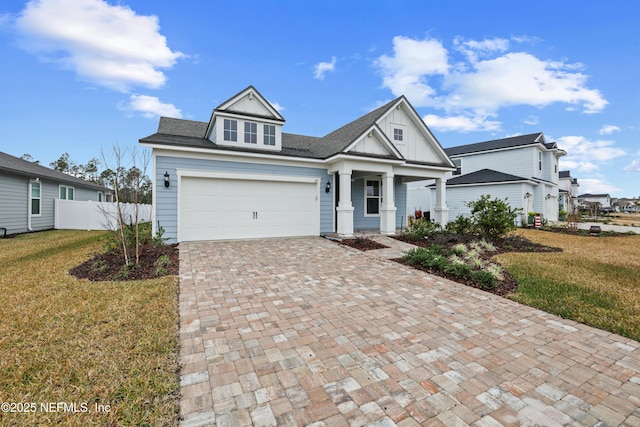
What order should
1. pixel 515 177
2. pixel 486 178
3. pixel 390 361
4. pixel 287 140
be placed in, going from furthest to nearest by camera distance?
pixel 486 178, pixel 515 177, pixel 287 140, pixel 390 361

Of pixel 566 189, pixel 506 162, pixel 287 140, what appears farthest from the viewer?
pixel 566 189

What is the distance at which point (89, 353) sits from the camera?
9.11ft

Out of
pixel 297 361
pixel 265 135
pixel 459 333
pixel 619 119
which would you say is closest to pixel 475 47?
pixel 265 135

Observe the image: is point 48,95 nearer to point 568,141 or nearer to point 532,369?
point 532,369

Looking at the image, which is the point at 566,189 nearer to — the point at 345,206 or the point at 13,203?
the point at 345,206

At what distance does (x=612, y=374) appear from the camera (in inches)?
102

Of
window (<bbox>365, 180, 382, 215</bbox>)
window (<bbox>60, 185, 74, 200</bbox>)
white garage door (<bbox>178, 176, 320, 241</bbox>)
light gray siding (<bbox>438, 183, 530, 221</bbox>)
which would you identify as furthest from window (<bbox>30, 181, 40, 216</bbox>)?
light gray siding (<bbox>438, 183, 530, 221</bbox>)

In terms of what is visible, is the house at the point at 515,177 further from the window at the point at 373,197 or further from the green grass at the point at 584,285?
the green grass at the point at 584,285

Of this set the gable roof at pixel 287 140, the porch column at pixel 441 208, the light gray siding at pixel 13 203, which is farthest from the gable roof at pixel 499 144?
the light gray siding at pixel 13 203

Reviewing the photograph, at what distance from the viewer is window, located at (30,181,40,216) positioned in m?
13.7

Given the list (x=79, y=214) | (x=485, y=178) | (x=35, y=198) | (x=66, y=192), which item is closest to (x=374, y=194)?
(x=485, y=178)

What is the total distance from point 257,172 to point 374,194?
6238 millimetres

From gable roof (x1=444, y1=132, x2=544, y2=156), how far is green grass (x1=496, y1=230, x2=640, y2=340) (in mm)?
15163

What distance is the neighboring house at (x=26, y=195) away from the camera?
39.4ft
